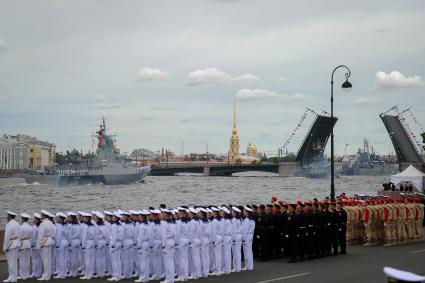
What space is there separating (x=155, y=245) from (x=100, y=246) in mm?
1538

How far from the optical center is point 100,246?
14.7 meters

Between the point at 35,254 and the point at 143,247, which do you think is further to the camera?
the point at 35,254

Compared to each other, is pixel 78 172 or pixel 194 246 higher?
pixel 194 246

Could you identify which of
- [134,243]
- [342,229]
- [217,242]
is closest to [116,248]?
[134,243]

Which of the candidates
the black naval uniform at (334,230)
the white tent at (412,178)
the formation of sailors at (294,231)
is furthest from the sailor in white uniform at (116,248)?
A: the white tent at (412,178)

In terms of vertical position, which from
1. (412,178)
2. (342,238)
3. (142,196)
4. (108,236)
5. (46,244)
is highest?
(412,178)

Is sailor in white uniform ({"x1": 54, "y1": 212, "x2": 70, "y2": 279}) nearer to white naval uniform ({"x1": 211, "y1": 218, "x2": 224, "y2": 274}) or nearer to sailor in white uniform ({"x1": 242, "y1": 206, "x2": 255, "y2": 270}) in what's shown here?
white naval uniform ({"x1": 211, "y1": 218, "x2": 224, "y2": 274})

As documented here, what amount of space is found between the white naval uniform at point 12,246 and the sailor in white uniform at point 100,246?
1834 mm

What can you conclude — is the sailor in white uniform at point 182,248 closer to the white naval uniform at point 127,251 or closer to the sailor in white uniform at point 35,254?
the white naval uniform at point 127,251

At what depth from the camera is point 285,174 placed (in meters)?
140

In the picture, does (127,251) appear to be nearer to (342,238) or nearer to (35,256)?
(35,256)

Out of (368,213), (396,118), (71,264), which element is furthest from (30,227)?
(396,118)

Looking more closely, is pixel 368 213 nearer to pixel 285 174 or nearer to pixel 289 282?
pixel 289 282

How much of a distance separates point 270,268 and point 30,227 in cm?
607
